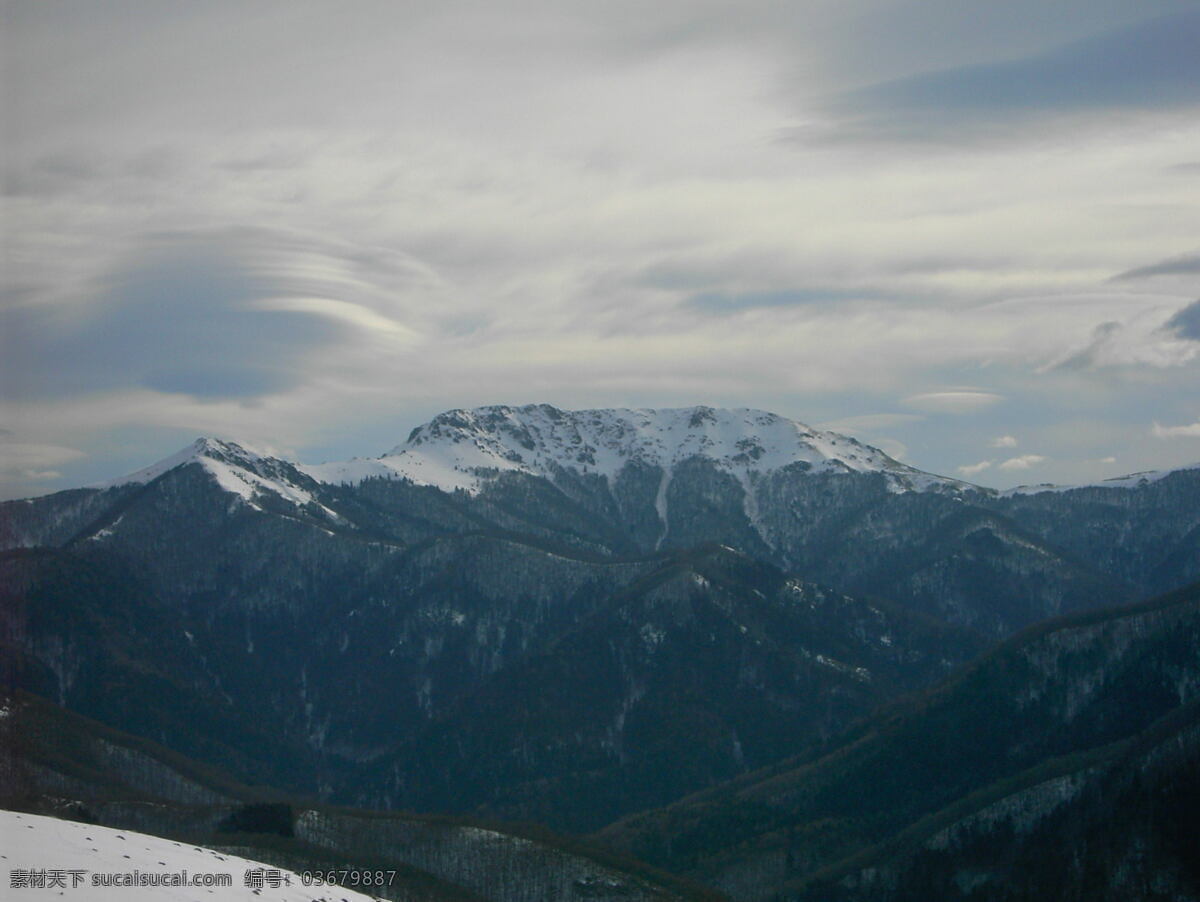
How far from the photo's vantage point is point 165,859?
18800 centimetres

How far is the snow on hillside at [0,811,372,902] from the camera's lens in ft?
527

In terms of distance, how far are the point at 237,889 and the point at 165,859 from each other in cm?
1464

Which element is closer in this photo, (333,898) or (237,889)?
(237,889)

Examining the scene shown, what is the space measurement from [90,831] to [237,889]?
92.4 feet

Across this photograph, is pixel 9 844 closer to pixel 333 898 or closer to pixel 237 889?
pixel 237 889

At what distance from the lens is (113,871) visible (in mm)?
171250

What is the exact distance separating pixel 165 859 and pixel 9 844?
2032 centimetres

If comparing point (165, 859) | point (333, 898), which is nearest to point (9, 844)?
point (165, 859)

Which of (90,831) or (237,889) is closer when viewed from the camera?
(237,889)

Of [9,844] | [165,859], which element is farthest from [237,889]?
[9,844]

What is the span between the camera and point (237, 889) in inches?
7028

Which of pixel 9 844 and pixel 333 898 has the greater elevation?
pixel 9 844

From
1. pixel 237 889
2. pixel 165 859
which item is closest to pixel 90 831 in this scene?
pixel 165 859

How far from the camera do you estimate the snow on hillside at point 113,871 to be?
160500 mm
